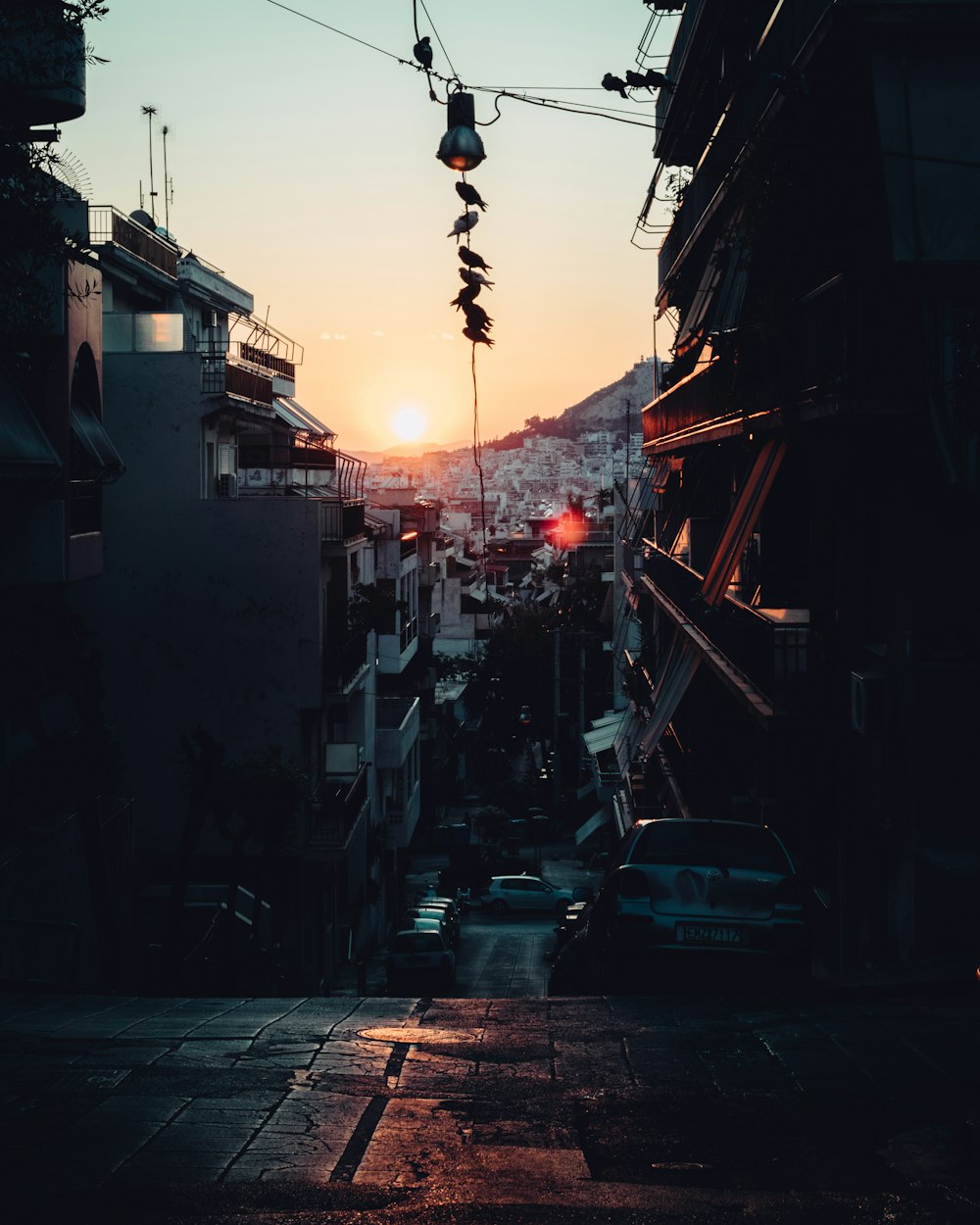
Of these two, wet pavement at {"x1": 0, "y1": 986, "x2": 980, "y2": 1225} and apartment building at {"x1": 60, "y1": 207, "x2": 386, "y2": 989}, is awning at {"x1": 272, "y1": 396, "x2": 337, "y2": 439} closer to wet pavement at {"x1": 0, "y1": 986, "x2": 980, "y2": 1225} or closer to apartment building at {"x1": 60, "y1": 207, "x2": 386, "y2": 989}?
apartment building at {"x1": 60, "y1": 207, "x2": 386, "y2": 989}

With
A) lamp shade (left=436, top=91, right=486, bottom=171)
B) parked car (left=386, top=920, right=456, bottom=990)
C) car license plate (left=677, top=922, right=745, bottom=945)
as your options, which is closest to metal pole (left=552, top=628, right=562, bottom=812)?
parked car (left=386, top=920, right=456, bottom=990)

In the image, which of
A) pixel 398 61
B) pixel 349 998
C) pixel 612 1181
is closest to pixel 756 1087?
pixel 612 1181

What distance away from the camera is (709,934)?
407 inches

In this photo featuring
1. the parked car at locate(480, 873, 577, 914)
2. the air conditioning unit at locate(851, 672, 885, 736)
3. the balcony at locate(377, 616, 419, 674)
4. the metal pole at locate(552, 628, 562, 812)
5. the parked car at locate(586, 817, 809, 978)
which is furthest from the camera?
the metal pole at locate(552, 628, 562, 812)

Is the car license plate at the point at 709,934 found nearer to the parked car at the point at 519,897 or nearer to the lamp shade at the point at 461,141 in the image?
the lamp shade at the point at 461,141

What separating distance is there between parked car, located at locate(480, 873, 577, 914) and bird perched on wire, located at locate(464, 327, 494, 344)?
31.6 meters

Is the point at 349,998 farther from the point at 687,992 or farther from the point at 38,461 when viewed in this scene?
the point at 38,461

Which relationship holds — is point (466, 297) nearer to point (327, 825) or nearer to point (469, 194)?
point (469, 194)

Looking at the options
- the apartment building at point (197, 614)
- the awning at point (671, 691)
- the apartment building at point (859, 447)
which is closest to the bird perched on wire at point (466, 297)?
the apartment building at point (859, 447)

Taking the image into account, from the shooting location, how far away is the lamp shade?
12.3 meters

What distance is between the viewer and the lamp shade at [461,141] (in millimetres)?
12320

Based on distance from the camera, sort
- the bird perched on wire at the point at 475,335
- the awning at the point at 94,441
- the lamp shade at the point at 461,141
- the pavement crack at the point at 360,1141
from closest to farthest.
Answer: the pavement crack at the point at 360,1141 < the lamp shade at the point at 461,141 < the bird perched on wire at the point at 475,335 < the awning at the point at 94,441

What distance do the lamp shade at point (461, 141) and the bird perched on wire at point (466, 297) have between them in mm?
1042

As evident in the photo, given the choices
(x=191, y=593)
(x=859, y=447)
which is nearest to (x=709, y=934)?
(x=859, y=447)
